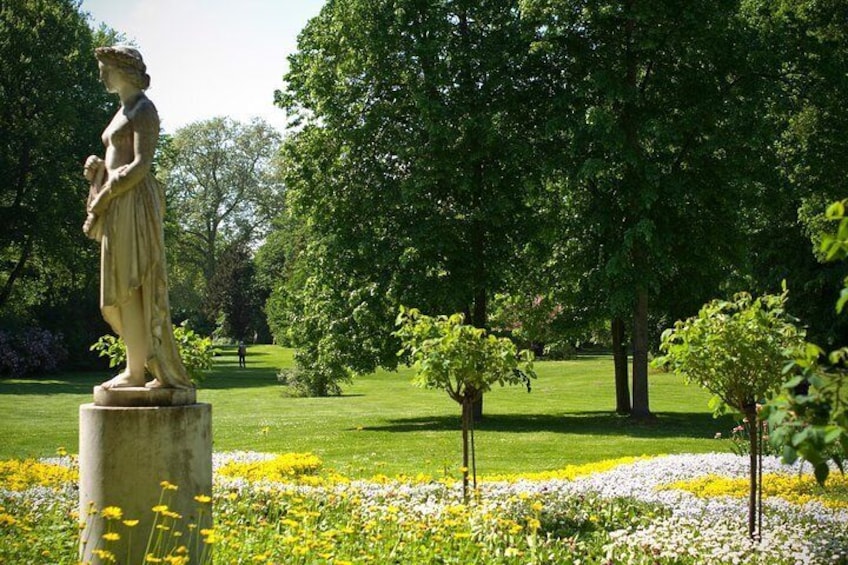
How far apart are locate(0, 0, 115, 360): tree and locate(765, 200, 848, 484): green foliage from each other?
35.9 metres

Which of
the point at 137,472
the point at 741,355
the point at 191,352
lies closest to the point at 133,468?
the point at 137,472

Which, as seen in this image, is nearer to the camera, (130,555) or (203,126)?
(130,555)

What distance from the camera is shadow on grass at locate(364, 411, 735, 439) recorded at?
21.3m

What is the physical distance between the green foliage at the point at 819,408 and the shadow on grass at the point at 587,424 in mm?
17278

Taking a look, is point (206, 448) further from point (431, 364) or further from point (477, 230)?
point (477, 230)

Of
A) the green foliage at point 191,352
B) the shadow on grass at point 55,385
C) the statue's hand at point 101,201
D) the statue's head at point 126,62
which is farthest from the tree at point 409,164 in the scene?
the statue's hand at point 101,201

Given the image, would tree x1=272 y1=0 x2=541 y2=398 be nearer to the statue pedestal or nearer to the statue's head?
the statue's head

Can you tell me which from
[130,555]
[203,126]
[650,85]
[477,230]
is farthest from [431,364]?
[203,126]

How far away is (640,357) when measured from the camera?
22.3 meters

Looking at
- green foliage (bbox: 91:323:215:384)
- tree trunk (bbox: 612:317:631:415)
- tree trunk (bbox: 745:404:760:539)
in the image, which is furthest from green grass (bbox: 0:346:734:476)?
tree trunk (bbox: 745:404:760:539)

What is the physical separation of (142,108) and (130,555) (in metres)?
3.43

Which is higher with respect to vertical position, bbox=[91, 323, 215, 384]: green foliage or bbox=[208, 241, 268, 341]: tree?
bbox=[208, 241, 268, 341]: tree

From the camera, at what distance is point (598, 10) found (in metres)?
20.9

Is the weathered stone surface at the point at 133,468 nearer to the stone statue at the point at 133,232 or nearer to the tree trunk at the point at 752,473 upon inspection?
the stone statue at the point at 133,232
